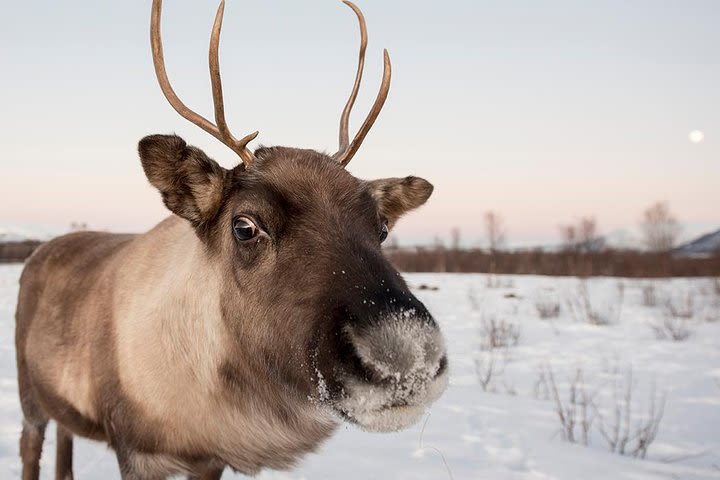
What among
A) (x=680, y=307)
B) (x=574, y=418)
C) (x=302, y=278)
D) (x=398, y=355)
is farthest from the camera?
(x=680, y=307)

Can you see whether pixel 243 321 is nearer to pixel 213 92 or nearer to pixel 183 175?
pixel 183 175

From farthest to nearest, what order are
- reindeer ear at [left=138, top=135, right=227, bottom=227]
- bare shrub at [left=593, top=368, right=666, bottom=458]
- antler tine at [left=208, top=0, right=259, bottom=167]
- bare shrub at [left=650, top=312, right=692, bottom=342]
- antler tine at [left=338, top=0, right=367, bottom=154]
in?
1. bare shrub at [left=650, top=312, right=692, bottom=342]
2. bare shrub at [left=593, top=368, right=666, bottom=458]
3. antler tine at [left=338, top=0, right=367, bottom=154]
4. antler tine at [left=208, top=0, right=259, bottom=167]
5. reindeer ear at [left=138, top=135, right=227, bottom=227]

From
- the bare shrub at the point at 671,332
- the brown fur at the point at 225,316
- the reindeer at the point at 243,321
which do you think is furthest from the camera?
the bare shrub at the point at 671,332

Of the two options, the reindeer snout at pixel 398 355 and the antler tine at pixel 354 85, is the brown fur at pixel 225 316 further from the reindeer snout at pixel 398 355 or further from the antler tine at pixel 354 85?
the antler tine at pixel 354 85

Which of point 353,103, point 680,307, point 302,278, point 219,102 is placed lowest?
point 680,307

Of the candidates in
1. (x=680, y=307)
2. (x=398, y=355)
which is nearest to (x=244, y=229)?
(x=398, y=355)

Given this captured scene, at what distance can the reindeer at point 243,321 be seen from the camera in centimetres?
180

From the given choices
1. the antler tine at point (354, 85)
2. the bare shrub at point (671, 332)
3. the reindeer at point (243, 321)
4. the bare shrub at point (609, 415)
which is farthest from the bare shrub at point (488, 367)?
the antler tine at point (354, 85)

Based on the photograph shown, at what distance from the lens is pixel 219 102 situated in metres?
2.59

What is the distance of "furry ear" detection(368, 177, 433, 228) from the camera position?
123 inches

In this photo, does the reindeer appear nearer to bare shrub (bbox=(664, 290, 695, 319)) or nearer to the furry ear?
the furry ear

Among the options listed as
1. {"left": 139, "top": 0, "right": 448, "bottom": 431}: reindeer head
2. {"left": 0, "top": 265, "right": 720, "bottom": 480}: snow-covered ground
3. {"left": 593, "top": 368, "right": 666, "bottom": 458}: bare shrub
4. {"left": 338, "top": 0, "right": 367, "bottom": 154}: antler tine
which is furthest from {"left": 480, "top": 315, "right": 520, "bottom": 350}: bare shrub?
{"left": 139, "top": 0, "right": 448, "bottom": 431}: reindeer head

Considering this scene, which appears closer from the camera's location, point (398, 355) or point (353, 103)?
point (398, 355)

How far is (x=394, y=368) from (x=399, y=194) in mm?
1648
